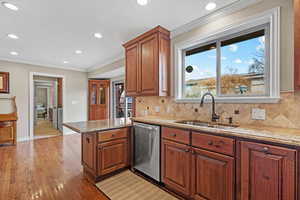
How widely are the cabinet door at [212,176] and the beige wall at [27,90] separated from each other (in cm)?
523

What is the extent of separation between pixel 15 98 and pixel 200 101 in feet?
17.2

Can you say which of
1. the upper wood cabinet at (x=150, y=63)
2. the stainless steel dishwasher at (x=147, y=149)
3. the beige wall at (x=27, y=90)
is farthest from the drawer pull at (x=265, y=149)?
the beige wall at (x=27, y=90)

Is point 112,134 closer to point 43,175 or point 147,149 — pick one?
point 147,149

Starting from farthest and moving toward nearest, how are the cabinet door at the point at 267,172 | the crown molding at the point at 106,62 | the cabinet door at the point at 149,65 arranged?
1. the crown molding at the point at 106,62
2. the cabinet door at the point at 149,65
3. the cabinet door at the point at 267,172

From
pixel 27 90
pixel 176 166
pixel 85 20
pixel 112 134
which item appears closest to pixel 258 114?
pixel 176 166

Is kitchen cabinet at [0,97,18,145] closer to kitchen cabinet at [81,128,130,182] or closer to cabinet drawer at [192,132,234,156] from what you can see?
kitchen cabinet at [81,128,130,182]

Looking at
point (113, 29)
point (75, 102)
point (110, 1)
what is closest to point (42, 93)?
point (75, 102)

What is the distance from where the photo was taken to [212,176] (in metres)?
1.54

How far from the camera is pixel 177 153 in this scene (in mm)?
1885

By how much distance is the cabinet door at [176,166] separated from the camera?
1.78 m

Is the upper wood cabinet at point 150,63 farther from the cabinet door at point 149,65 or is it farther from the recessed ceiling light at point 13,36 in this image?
the recessed ceiling light at point 13,36

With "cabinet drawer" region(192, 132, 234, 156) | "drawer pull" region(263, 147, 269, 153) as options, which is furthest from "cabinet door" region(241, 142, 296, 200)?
"cabinet drawer" region(192, 132, 234, 156)

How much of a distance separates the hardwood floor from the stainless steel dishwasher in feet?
2.33

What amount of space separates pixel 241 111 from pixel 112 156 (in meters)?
1.96
